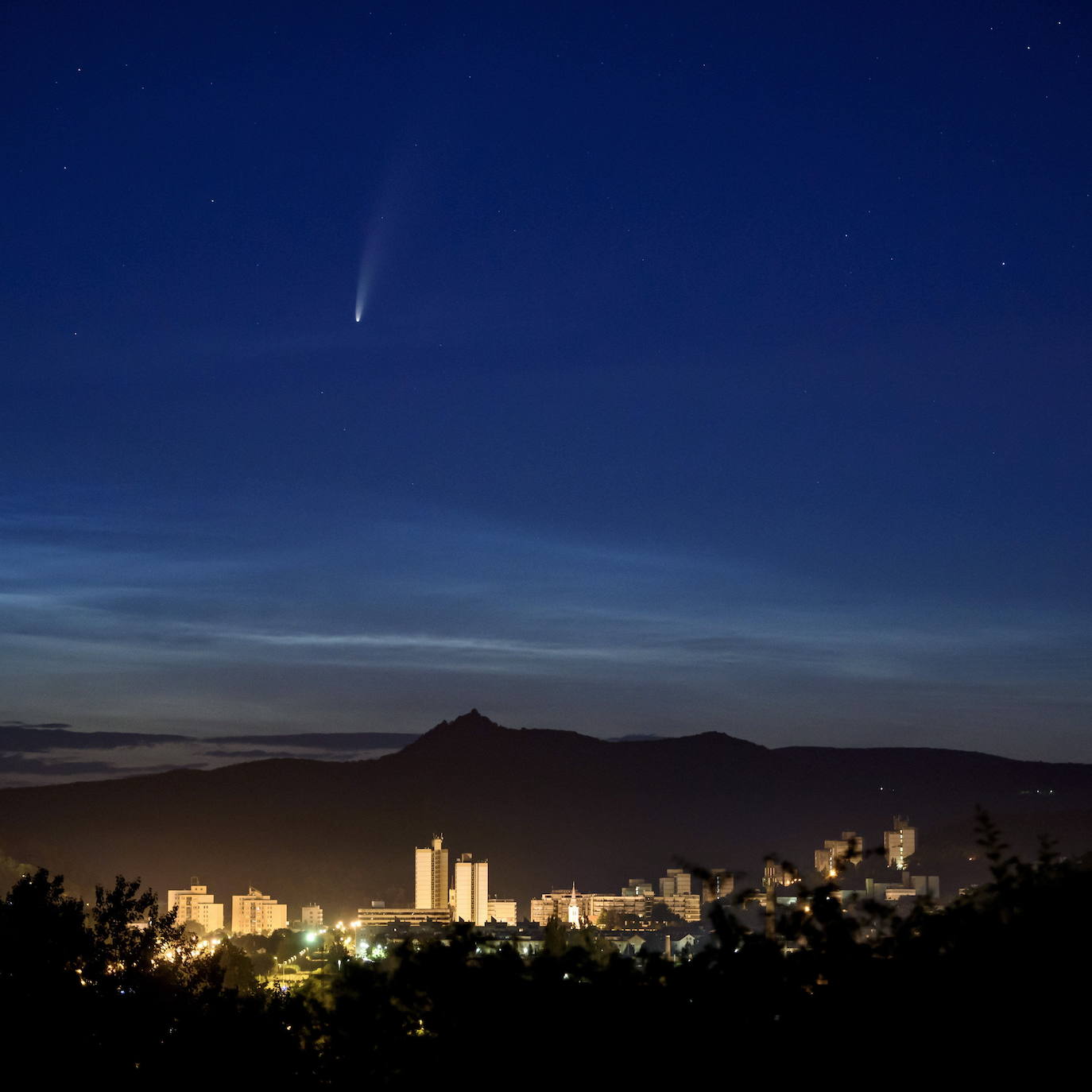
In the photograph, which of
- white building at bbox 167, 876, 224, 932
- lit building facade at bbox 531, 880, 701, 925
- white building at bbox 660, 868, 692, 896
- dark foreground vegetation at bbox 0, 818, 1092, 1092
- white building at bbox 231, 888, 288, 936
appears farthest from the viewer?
white building at bbox 660, 868, 692, 896

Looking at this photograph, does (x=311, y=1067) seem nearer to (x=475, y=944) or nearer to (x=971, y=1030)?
(x=475, y=944)

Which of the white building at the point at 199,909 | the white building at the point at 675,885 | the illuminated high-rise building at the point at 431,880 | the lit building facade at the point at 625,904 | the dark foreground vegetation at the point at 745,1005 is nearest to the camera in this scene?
the dark foreground vegetation at the point at 745,1005

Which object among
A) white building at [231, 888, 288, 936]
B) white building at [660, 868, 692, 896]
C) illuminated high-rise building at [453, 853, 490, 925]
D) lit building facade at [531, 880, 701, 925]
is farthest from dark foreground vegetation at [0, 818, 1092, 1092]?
white building at [660, 868, 692, 896]

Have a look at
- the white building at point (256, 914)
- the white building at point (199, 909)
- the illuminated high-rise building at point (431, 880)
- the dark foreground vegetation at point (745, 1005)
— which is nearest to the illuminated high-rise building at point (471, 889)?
the illuminated high-rise building at point (431, 880)

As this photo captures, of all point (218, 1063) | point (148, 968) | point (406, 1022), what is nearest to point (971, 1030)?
point (406, 1022)

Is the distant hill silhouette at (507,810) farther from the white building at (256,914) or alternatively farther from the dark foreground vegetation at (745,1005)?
the dark foreground vegetation at (745,1005)

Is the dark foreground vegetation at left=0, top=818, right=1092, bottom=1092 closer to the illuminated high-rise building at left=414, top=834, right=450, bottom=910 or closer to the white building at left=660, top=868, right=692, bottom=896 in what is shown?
the illuminated high-rise building at left=414, top=834, right=450, bottom=910
